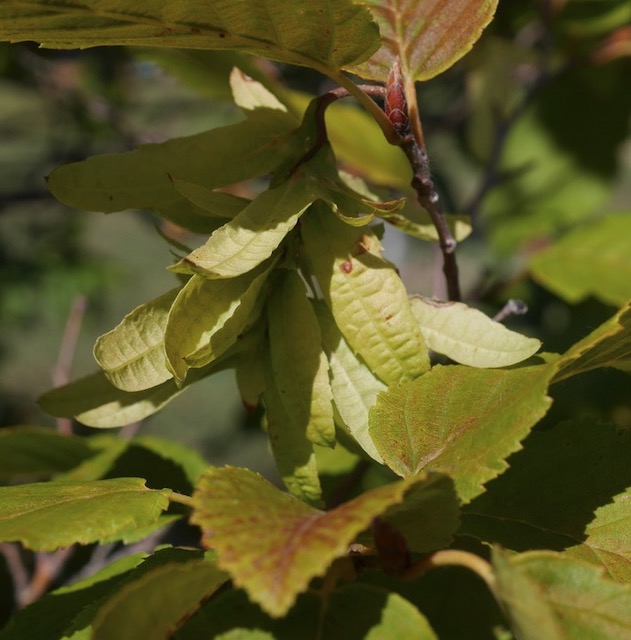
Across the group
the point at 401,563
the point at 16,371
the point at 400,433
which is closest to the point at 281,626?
the point at 401,563

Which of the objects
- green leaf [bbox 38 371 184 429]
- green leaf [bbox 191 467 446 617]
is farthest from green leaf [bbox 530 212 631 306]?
green leaf [bbox 191 467 446 617]

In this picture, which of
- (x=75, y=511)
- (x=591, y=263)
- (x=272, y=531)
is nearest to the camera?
(x=272, y=531)

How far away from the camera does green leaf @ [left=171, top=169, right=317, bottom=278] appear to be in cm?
81

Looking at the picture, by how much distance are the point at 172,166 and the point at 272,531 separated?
479 millimetres

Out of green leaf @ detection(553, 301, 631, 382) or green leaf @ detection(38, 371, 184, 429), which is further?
green leaf @ detection(38, 371, 184, 429)

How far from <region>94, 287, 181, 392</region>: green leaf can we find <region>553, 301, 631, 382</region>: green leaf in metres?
0.41

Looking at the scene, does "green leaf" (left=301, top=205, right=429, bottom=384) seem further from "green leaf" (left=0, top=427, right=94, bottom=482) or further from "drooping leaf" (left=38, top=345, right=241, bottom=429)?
"green leaf" (left=0, top=427, right=94, bottom=482)

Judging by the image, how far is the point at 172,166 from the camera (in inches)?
37.4

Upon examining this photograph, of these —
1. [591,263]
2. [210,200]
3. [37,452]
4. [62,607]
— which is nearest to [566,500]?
[210,200]

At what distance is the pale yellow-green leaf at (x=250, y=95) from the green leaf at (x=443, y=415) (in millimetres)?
376

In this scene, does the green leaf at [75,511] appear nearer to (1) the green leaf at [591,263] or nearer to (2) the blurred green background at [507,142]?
(2) the blurred green background at [507,142]

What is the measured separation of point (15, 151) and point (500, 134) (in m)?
7.91

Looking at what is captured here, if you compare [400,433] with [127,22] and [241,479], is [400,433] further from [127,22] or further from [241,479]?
[127,22]

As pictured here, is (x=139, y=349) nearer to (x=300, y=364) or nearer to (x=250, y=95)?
(x=300, y=364)
